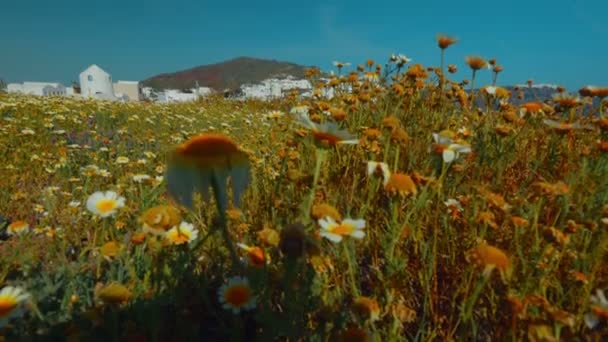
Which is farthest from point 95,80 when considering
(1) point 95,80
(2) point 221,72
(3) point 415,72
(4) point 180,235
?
(2) point 221,72

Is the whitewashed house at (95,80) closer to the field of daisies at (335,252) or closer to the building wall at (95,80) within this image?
the building wall at (95,80)

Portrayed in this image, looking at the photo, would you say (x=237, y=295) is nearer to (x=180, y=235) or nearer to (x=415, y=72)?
(x=180, y=235)

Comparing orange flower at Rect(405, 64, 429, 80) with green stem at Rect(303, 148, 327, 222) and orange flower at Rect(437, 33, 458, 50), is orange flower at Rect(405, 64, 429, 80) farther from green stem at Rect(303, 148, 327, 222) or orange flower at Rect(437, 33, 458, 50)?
green stem at Rect(303, 148, 327, 222)

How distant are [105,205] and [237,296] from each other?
656mm

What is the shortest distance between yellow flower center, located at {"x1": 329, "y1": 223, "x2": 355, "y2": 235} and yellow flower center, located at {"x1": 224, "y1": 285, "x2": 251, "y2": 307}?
349mm

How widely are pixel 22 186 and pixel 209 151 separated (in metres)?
2.63

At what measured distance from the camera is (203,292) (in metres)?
1.15

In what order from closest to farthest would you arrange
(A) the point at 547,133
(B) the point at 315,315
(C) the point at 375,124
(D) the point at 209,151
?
1. (D) the point at 209,151
2. (B) the point at 315,315
3. (A) the point at 547,133
4. (C) the point at 375,124

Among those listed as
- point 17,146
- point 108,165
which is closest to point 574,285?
point 108,165

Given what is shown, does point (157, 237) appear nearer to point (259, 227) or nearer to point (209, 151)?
point (209, 151)

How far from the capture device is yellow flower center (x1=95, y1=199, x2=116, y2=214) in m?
1.38

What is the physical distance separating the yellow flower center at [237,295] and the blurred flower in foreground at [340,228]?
12.7 inches

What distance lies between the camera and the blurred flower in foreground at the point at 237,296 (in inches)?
45.3

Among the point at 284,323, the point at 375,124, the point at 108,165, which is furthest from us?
the point at 108,165
